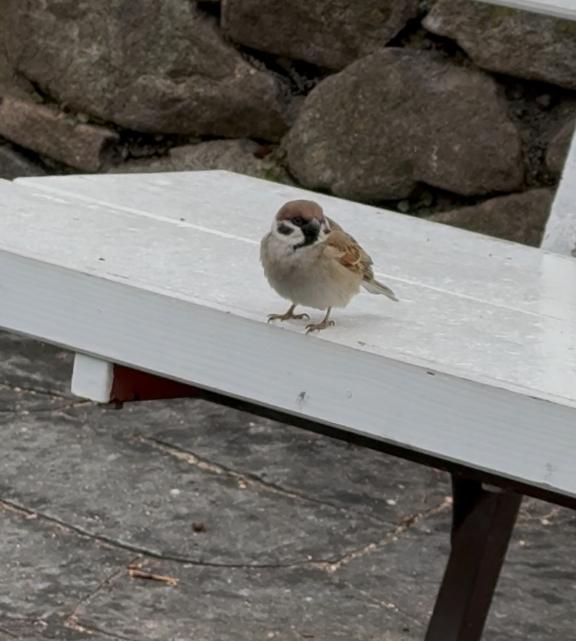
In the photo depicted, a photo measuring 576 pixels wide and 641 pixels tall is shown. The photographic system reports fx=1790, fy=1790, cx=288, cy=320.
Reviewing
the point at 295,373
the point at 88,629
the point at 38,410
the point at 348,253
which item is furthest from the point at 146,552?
the point at 295,373

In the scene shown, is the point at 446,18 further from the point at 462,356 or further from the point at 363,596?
the point at 462,356

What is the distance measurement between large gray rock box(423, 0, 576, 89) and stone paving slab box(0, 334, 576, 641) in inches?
35.0

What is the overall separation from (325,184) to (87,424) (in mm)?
795

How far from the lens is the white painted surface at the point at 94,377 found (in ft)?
6.48

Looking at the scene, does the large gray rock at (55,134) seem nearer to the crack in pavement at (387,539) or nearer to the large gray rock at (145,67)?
the large gray rock at (145,67)

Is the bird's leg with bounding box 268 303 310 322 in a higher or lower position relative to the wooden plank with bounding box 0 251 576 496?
higher

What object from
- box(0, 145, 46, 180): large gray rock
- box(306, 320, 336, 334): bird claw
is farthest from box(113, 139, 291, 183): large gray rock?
box(306, 320, 336, 334): bird claw

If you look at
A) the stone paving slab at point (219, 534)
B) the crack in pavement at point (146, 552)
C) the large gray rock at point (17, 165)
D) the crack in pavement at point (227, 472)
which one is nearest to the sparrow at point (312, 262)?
the stone paving slab at point (219, 534)

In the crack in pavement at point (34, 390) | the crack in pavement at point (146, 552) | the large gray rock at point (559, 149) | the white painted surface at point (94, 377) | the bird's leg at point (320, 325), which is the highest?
the large gray rock at point (559, 149)

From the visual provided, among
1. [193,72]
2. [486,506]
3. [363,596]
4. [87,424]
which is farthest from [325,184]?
[486,506]

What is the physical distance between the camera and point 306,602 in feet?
10.6

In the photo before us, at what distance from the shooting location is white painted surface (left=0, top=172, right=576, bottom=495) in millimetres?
1739

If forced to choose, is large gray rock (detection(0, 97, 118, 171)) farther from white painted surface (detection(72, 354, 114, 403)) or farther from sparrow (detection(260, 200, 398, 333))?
white painted surface (detection(72, 354, 114, 403))

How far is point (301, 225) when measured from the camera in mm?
2193
